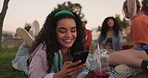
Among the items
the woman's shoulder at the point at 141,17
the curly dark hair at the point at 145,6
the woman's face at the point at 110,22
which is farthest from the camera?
the woman's face at the point at 110,22

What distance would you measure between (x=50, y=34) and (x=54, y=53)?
0.18 metres

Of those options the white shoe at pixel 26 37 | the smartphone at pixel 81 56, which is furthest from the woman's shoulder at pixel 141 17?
the smartphone at pixel 81 56

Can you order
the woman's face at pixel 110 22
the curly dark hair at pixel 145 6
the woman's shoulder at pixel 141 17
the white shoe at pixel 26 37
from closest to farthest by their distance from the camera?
the white shoe at pixel 26 37 < the woman's shoulder at pixel 141 17 < the curly dark hair at pixel 145 6 < the woman's face at pixel 110 22

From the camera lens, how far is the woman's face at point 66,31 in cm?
286

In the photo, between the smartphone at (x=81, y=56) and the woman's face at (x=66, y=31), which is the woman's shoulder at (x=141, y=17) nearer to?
the woman's face at (x=66, y=31)

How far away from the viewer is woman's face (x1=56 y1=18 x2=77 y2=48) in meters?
2.86

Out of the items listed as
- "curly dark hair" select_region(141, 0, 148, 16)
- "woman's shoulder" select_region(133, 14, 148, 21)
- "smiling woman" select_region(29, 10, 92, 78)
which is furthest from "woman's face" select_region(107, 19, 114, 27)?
"smiling woman" select_region(29, 10, 92, 78)

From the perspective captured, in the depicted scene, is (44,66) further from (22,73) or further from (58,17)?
(22,73)

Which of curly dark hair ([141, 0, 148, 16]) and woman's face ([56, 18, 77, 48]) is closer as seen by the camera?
woman's face ([56, 18, 77, 48])

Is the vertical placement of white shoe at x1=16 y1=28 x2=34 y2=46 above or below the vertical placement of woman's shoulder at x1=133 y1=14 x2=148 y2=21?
below

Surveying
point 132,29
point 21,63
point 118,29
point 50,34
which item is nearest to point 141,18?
point 132,29

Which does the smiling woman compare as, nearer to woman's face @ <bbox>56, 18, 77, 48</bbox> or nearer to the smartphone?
woman's face @ <bbox>56, 18, 77, 48</bbox>

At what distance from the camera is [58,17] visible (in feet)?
9.72

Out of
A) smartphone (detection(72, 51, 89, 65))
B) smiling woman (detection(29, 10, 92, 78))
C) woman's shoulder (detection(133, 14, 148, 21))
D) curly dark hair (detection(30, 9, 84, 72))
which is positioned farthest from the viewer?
woman's shoulder (detection(133, 14, 148, 21))
